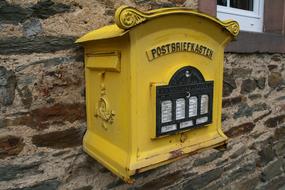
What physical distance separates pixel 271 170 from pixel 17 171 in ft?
8.11

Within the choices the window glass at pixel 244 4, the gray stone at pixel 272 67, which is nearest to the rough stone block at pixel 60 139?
the gray stone at pixel 272 67

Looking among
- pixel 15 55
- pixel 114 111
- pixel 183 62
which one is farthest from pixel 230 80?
pixel 15 55

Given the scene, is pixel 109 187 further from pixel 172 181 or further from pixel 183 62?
pixel 183 62

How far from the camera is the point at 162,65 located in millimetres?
1395

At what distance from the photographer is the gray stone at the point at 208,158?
2.39 metres

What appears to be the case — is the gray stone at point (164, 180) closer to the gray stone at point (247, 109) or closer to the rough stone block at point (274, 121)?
the gray stone at point (247, 109)

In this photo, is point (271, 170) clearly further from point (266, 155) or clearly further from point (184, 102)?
point (184, 102)

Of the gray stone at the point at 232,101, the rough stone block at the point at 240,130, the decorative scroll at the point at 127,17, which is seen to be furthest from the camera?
the rough stone block at the point at 240,130

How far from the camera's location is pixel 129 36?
1.27 metres

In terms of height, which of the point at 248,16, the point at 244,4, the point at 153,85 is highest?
the point at 244,4

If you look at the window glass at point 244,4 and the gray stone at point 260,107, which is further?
the window glass at point 244,4

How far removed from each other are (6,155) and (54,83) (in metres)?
0.41

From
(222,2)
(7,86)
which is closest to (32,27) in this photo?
(7,86)

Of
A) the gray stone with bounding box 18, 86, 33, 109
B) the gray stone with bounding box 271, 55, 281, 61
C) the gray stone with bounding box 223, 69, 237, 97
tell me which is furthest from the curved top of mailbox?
the gray stone with bounding box 271, 55, 281, 61
